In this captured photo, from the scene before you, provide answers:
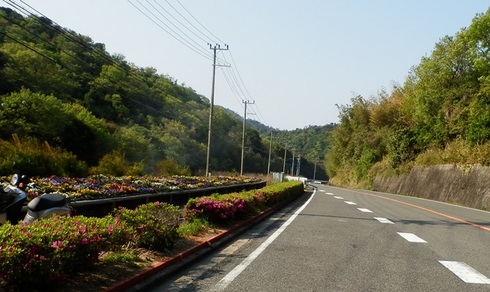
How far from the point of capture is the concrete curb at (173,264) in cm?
546

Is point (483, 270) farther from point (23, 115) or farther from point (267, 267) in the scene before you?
point (23, 115)

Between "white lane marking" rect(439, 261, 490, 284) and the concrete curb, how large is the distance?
3.94 m

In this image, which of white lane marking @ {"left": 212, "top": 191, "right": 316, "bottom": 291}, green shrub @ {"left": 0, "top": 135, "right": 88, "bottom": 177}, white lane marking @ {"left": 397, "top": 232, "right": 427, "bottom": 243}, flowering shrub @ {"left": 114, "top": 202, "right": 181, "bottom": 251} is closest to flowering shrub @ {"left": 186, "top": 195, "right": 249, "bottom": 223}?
white lane marking @ {"left": 212, "top": 191, "right": 316, "bottom": 291}

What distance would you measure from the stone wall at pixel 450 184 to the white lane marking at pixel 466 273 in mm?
19933

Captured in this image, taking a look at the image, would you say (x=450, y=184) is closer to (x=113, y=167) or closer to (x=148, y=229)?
(x=113, y=167)

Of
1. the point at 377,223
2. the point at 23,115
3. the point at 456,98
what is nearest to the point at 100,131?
the point at 23,115

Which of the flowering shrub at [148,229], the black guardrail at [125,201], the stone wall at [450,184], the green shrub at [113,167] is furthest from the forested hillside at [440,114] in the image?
the flowering shrub at [148,229]

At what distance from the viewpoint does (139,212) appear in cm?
783

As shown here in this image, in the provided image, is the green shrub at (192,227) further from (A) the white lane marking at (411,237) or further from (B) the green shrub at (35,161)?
(B) the green shrub at (35,161)

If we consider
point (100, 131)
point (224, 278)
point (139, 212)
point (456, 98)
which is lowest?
point (224, 278)

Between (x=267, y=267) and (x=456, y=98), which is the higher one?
(x=456, y=98)

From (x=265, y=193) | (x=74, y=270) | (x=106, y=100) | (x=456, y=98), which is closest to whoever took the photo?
(x=74, y=270)

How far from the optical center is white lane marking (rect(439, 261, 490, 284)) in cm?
654

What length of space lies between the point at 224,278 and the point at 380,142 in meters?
58.5
